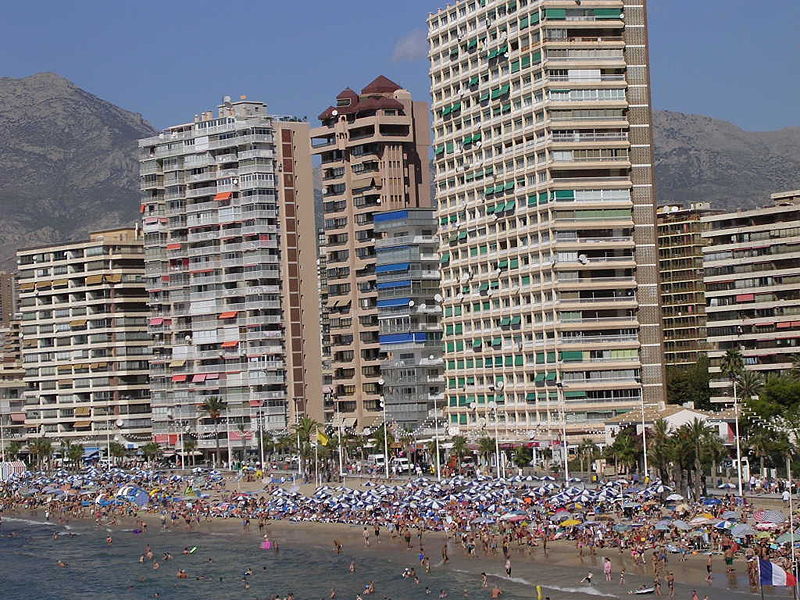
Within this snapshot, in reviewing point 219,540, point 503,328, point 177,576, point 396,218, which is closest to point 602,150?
point 503,328

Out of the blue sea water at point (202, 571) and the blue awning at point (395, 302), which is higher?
the blue awning at point (395, 302)

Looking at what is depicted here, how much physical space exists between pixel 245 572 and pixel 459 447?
42.3 meters

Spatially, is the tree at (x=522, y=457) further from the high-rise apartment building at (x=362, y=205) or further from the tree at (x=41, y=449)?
the tree at (x=41, y=449)

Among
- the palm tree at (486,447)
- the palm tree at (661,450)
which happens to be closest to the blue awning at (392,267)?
the palm tree at (486,447)

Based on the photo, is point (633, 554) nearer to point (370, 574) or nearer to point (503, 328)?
point (370, 574)

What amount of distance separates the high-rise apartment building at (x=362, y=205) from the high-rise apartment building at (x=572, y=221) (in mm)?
32744

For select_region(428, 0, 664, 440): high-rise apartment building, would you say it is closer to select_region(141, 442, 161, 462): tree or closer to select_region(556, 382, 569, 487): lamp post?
select_region(556, 382, 569, 487): lamp post

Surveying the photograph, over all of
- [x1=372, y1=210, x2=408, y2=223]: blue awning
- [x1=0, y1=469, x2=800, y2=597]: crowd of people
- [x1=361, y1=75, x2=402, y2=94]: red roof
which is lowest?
[x1=0, y1=469, x2=800, y2=597]: crowd of people

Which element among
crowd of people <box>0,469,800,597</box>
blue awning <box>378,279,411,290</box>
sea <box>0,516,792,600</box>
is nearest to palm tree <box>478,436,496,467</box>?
crowd of people <box>0,469,800,597</box>

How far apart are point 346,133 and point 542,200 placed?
48364 millimetres

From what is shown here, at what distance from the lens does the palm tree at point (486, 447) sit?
13501 cm

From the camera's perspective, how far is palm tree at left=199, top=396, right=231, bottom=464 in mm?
170125

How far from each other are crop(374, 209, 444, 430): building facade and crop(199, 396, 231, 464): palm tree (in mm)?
21513

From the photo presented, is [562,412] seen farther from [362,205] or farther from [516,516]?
[362,205]
